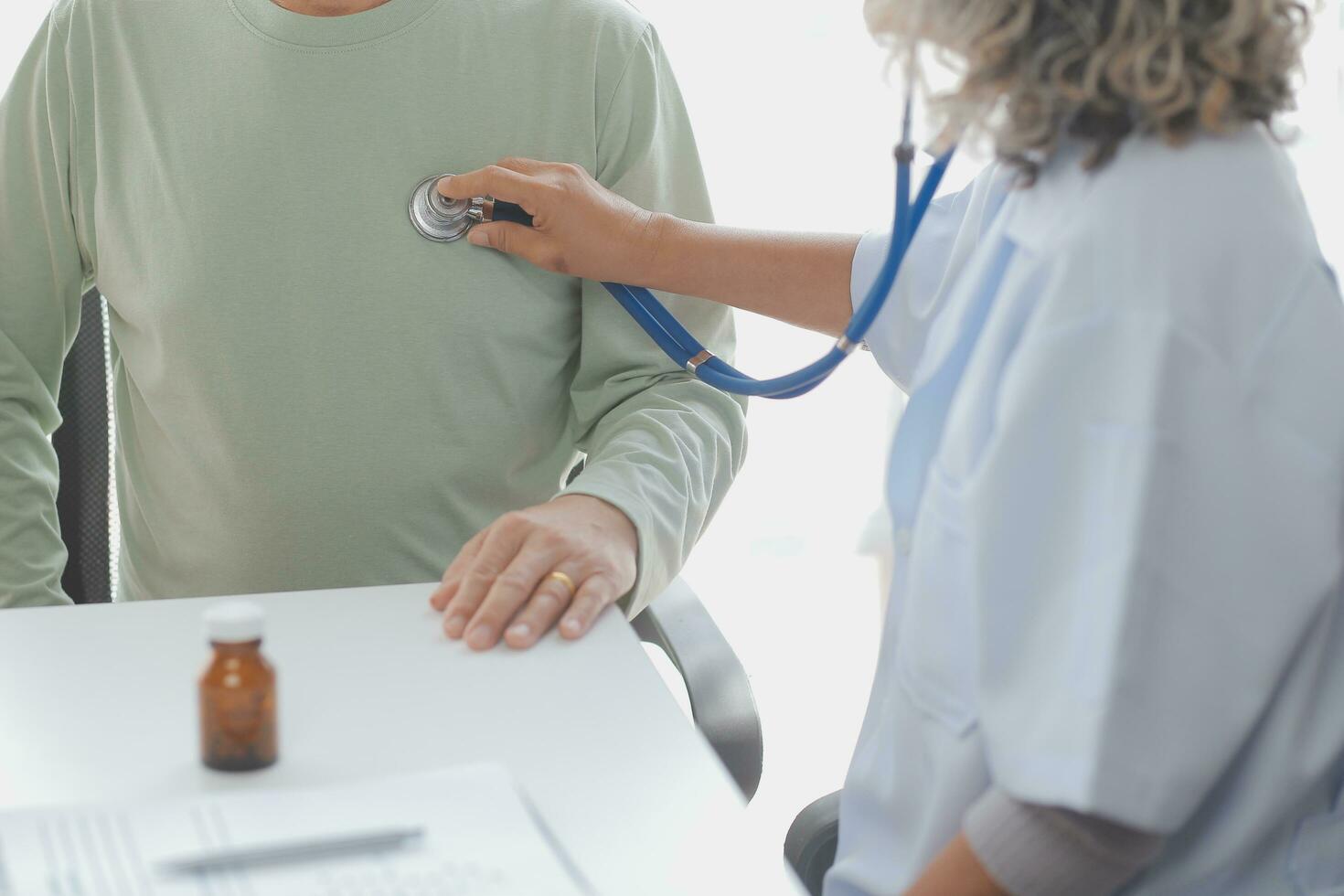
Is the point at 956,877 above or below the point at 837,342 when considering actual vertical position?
below

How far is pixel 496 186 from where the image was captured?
120 centimetres

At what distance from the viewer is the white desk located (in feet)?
2.28

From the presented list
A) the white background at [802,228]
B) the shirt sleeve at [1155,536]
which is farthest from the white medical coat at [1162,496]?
the white background at [802,228]

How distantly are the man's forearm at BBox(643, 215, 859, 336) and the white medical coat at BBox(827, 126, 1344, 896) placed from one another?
1.62 feet

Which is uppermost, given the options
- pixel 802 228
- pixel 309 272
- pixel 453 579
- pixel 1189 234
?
pixel 1189 234

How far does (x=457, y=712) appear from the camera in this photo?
0.82 m

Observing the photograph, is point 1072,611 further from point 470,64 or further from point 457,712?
point 470,64

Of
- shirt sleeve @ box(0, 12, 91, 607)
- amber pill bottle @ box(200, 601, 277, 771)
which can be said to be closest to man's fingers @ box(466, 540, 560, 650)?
amber pill bottle @ box(200, 601, 277, 771)

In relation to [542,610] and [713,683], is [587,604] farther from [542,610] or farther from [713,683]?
[713,683]

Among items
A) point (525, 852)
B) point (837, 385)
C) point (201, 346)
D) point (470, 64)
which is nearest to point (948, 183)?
point (837, 385)

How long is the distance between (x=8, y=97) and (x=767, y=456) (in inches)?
75.4

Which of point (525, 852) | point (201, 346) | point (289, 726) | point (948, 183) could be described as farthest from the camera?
point (948, 183)

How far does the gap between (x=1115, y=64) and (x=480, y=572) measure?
0.54 m

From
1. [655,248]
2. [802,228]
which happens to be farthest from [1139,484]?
[802,228]
